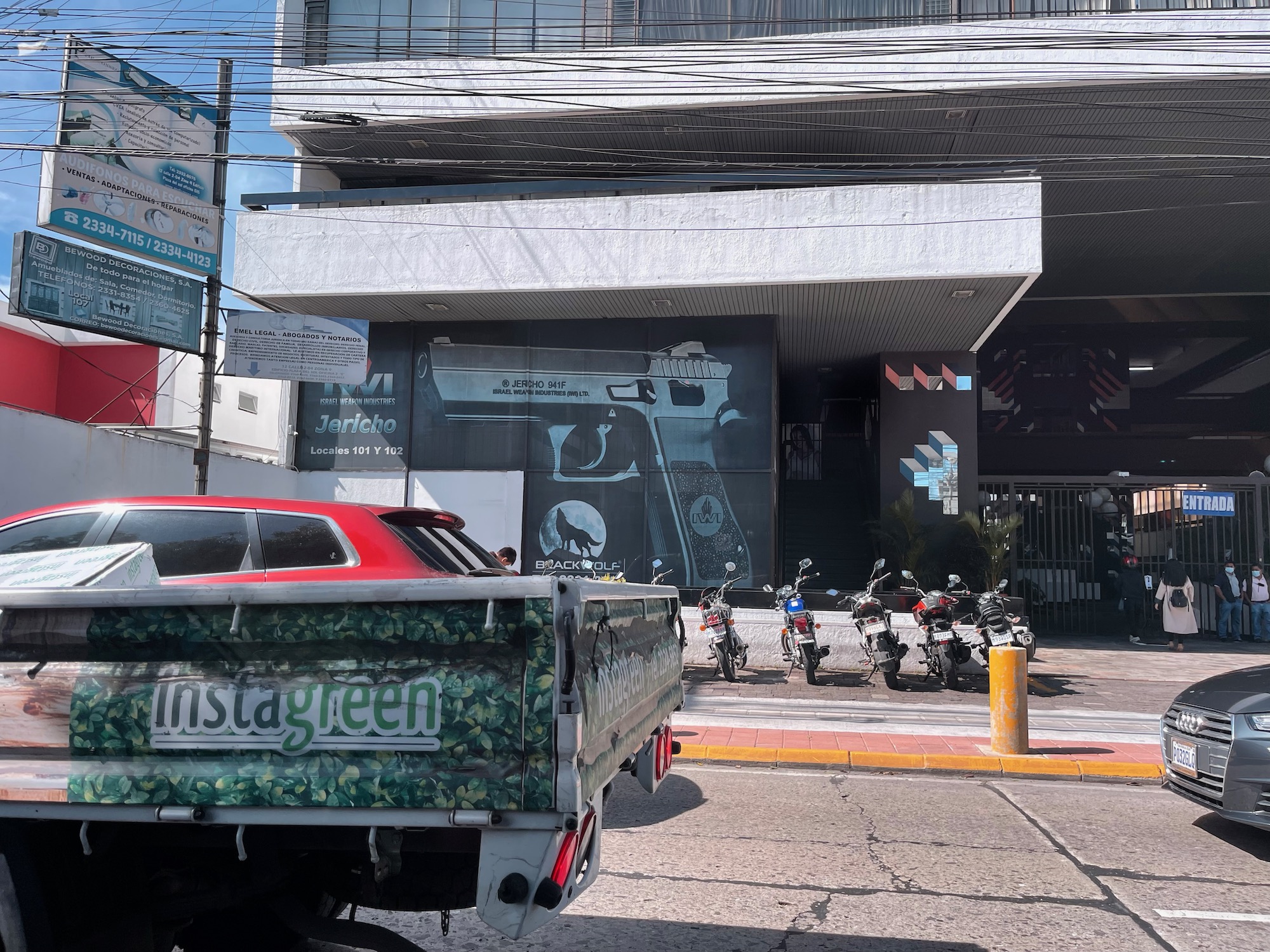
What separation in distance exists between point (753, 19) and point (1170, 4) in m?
6.92

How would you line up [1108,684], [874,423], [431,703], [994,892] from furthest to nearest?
[874,423] → [1108,684] → [994,892] → [431,703]

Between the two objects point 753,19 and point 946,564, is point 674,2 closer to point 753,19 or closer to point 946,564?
point 753,19

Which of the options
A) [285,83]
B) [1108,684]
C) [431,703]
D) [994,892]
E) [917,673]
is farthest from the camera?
[285,83]

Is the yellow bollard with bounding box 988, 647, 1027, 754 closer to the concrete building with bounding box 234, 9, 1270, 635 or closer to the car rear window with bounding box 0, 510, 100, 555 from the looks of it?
the car rear window with bounding box 0, 510, 100, 555

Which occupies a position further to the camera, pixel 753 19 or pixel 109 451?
pixel 753 19

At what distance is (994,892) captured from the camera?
449 centimetres

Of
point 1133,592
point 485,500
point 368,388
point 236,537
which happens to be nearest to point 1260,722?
point 236,537

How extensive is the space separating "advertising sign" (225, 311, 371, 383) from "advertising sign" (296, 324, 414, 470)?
11.5 feet

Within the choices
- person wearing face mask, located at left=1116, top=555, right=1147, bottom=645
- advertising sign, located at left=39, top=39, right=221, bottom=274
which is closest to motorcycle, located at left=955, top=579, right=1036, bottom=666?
person wearing face mask, located at left=1116, top=555, right=1147, bottom=645

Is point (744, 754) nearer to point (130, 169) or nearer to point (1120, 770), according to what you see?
point (1120, 770)

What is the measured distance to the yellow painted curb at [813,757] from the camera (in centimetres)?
744

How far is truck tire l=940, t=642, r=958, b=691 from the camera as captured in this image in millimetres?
11492

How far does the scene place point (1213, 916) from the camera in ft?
13.8

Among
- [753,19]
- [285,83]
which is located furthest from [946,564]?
[285,83]
